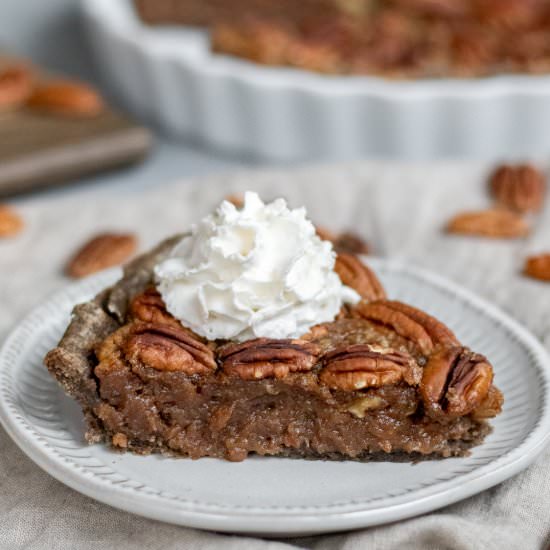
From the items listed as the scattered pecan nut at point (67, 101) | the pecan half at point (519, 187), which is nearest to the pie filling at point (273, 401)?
the pecan half at point (519, 187)

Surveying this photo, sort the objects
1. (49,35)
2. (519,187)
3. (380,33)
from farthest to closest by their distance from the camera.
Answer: (49,35) < (380,33) < (519,187)

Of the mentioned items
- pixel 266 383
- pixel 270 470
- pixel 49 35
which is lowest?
pixel 49 35

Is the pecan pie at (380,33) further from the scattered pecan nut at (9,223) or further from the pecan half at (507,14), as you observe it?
the scattered pecan nut at (9,223)

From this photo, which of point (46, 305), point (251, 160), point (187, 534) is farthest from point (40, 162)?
point (187, 534)

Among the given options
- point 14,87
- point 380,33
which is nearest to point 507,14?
point 380,33

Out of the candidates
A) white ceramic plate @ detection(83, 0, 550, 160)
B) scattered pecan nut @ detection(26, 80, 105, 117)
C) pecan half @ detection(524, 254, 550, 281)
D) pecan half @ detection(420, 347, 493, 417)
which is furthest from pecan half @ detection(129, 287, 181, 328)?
scattered pecan nut @ detection(26, 80, 105, 117)

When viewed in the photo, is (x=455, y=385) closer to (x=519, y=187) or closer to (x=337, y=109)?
(x=519, y=187)

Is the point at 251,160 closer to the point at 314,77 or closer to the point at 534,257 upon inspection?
the point at 314,77
